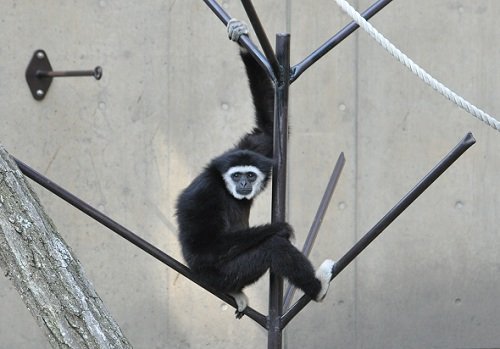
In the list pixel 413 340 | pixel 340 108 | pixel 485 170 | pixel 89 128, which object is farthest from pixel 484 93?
pixel 89 128

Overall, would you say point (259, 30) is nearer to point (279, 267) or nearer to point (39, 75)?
point (279, 267)

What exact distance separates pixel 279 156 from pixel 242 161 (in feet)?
1.18

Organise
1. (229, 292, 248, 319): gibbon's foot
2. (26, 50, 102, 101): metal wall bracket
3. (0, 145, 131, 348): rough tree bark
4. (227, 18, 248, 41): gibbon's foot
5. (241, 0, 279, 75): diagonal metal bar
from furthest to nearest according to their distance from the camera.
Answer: (26, 50, 102, 101): metal wall bracket < (229, 292, 248, 319): gibbon's foot < (227, 18, 248, 41): gibbon's foot < (241, 0, 279, 75): diagonal metal bar < (0, 145, 131, 348): rough tree bark

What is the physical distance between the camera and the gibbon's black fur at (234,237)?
404cm

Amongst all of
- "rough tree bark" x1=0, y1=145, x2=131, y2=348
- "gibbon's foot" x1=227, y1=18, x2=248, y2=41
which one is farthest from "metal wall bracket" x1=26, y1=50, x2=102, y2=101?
"rough tree bark" x1=0, y1=145, x2=131, y2=348

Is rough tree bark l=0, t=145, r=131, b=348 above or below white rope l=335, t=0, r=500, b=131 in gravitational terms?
below

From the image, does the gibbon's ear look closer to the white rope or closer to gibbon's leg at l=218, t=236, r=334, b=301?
gibbon's leg at l=218, t=236, r=334, b=301

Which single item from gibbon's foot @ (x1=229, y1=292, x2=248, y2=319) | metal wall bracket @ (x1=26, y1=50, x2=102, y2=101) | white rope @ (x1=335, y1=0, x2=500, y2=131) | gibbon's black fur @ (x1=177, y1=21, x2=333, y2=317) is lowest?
gibbon's foot @ (x1=229, y1=292, x2=248, y2=319)

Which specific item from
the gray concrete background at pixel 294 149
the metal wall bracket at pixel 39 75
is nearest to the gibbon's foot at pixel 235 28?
the gray concrete background at pixel 294 149

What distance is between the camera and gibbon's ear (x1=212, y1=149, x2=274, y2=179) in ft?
14.2

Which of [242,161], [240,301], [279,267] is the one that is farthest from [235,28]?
[240,301]

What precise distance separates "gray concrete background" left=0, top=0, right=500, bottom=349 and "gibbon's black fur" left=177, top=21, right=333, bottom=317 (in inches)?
65.7

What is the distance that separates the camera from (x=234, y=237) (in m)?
4.19

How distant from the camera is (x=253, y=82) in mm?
4648
